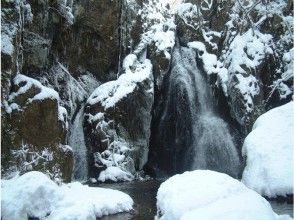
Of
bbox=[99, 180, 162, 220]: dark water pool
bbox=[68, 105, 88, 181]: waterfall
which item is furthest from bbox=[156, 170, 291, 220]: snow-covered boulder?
bbox=[68, 105, 88, 181]: waterfall

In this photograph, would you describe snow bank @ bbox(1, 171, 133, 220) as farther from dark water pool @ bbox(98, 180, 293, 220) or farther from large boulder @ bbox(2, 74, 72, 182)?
large boulder @ bbox(2, 74, 72, 182)

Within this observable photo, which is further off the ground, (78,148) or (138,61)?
(138,61)

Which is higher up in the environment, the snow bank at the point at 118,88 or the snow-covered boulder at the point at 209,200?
the snow bank at the point at 118,88

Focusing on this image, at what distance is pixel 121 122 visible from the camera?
19578 millimetres

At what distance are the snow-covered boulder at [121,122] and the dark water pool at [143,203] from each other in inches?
71.6

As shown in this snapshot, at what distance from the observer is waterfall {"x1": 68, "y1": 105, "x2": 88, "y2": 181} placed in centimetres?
1869

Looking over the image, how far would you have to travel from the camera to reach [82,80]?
2103 cm

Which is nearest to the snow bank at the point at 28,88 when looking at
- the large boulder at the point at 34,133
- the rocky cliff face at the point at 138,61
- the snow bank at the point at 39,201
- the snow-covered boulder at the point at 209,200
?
the large boulder at the point at 34,133

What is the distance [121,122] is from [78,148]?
93.3 inches

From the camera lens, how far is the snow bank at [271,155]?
29.3 feet

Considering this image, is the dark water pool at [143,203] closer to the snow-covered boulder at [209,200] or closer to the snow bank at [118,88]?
the snow-covered boulder at [209,200]

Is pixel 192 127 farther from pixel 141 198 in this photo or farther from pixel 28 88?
pixel 28 88

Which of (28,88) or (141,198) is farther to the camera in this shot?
(28,88)

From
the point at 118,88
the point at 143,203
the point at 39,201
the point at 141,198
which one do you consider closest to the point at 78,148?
the point at 118,88
